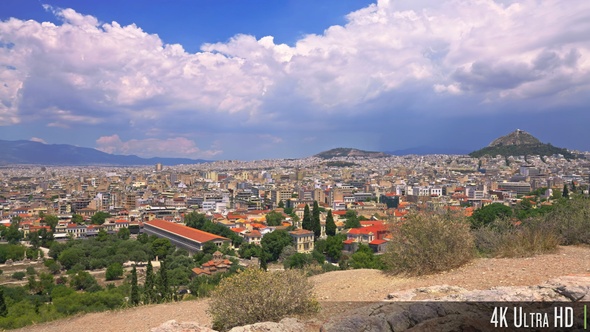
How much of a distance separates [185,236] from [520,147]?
12698 cm

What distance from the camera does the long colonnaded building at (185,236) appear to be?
3459 cm

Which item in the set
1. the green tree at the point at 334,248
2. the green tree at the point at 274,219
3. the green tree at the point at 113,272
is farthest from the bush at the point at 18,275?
the green tree at the point at 274,219

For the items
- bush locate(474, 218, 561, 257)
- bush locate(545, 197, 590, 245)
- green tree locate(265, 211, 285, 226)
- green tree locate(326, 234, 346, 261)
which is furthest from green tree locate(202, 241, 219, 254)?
bush locate(545, 197, 590, 245)

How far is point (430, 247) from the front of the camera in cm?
727

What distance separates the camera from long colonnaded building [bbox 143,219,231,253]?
113ft

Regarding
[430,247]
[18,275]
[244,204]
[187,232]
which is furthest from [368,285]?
[244,204]

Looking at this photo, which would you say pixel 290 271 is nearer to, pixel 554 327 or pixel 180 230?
pixel 554 327

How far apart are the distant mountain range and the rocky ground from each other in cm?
13777

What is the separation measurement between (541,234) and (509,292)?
3.87 meters

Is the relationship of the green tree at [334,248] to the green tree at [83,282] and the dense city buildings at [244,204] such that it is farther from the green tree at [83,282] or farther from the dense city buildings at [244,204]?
the green tree at [83,282]

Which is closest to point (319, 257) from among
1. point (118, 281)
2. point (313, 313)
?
point (118, 281)

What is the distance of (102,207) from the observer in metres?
69.0

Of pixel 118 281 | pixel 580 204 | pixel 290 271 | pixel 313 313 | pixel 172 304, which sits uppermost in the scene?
pixel 580 204

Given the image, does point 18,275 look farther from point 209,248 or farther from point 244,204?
point 244,204
